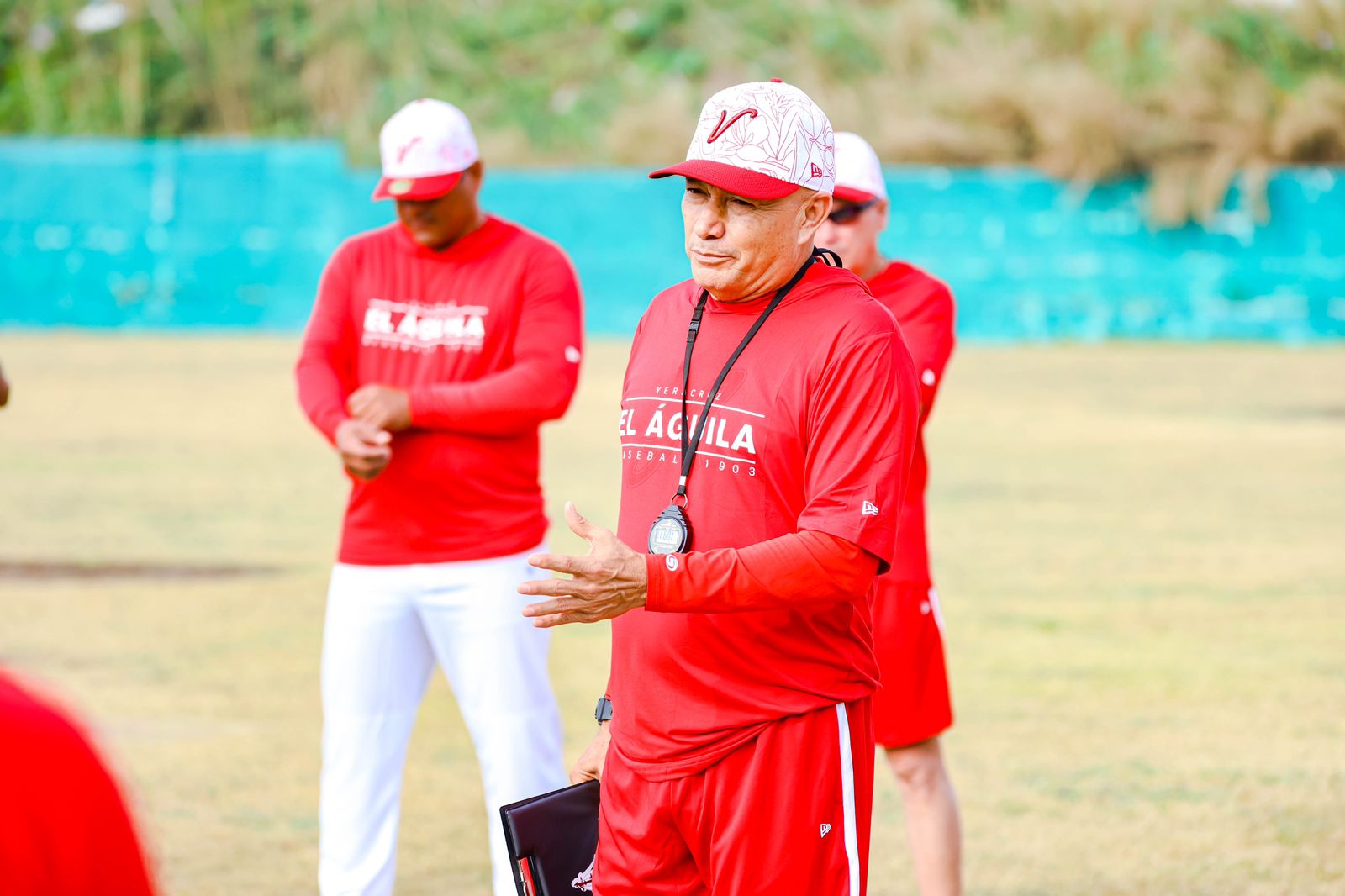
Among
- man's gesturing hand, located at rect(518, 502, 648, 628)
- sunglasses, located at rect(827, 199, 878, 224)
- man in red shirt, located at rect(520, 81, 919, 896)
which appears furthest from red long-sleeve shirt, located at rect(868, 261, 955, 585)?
man's gesturing hand, located at rect(518, 502, 648, 628)

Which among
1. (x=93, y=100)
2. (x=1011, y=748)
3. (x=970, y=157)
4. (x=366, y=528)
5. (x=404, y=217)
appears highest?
(x=93, y=100)

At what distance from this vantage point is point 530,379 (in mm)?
5059

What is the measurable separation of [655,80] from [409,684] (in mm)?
38452

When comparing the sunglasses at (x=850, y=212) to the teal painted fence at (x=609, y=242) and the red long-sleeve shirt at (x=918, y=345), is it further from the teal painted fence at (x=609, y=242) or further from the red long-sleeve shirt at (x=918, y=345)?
the teal painted fence at (x=609, y=242)

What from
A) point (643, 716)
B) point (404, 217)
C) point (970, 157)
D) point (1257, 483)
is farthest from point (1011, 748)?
point (970, 157)

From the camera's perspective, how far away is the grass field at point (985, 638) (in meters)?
6.10

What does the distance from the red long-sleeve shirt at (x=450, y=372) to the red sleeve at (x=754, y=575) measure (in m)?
2.07

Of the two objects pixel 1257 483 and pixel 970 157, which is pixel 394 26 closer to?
pixel 970 157

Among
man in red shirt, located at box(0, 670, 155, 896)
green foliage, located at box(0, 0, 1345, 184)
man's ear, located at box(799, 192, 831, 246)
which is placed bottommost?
man in red shirt, located at box(0, 670, 155, 896)

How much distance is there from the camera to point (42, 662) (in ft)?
28.5

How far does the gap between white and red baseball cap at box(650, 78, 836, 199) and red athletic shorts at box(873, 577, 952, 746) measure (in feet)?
6.06

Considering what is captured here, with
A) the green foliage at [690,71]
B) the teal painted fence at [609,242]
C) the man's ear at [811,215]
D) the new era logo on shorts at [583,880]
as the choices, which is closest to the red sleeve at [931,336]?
the man's ear at [811,215]

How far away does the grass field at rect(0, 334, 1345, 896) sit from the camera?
6.10 m

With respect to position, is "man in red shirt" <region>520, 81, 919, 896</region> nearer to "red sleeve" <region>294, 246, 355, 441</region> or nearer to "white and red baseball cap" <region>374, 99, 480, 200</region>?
"white and red baseball cap" <region>374, 99, 480, 200</region>
